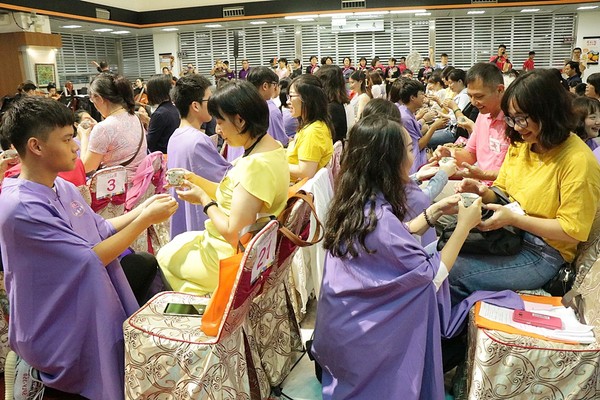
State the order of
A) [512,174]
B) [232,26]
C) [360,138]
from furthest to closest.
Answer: [232,26] → [512,174] → [360,138]

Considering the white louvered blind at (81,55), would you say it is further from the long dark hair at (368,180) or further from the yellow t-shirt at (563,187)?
the yellow t-shirt at (563,187)

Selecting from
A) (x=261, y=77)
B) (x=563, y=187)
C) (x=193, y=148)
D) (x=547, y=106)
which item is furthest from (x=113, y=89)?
(x=563, y=187)

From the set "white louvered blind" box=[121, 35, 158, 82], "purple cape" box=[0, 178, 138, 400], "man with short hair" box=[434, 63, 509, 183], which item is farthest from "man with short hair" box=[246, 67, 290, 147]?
"white louvered blind" box=[121, 35, 158, 82]

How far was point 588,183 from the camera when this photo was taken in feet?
6.65

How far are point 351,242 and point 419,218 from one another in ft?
1.63

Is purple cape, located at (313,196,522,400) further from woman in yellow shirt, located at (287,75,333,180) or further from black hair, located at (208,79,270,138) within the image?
woman in yellow shirt, located at (287,75,333,180)

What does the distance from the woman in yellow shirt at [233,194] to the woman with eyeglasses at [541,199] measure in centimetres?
94

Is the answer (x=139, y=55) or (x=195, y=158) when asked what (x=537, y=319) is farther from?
(x=139, y=55)

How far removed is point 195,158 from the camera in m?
3.06

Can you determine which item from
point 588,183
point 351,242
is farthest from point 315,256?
point 588,183

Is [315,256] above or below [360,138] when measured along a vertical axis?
below

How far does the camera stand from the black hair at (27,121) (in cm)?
183

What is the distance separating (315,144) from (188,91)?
3.00ft

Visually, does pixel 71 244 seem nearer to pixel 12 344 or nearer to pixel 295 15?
pixel 12 344
